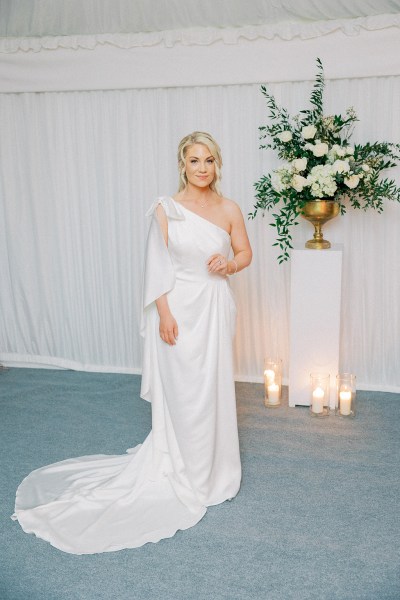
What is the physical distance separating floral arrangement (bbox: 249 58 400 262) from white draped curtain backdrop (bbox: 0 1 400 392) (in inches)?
6.2

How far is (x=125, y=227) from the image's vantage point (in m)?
5.20

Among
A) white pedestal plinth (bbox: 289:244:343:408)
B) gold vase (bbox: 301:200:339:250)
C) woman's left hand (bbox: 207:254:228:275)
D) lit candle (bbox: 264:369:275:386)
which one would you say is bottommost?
lit candle (bbox: 264:369:275:386)

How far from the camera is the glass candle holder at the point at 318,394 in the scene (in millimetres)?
4305

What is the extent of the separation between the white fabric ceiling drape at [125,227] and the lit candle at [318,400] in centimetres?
71

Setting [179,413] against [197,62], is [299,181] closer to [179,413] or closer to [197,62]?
[197,62]

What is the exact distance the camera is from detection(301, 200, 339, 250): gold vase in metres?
4.22

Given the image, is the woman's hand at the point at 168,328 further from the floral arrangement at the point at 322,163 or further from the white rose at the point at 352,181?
the white rose at the point at 352,181

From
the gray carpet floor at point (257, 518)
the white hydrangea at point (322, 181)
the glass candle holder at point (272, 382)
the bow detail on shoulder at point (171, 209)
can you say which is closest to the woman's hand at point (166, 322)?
the bow detail on shoulder at point (171, 209)

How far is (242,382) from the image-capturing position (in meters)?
5.12

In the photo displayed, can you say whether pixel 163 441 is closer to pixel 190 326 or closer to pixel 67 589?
pixel 190 326

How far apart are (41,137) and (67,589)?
145 inches

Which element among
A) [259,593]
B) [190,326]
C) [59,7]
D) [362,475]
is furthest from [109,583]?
[59,7]

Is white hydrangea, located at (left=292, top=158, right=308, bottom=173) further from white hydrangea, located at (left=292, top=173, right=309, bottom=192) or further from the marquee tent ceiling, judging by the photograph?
the marquee tent ceiling

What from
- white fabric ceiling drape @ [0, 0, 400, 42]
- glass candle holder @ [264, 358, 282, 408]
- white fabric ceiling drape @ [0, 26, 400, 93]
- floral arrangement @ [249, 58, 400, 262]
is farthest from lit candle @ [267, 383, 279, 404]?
white fabric ceiling drape @ [0, 0, 400, 42]
